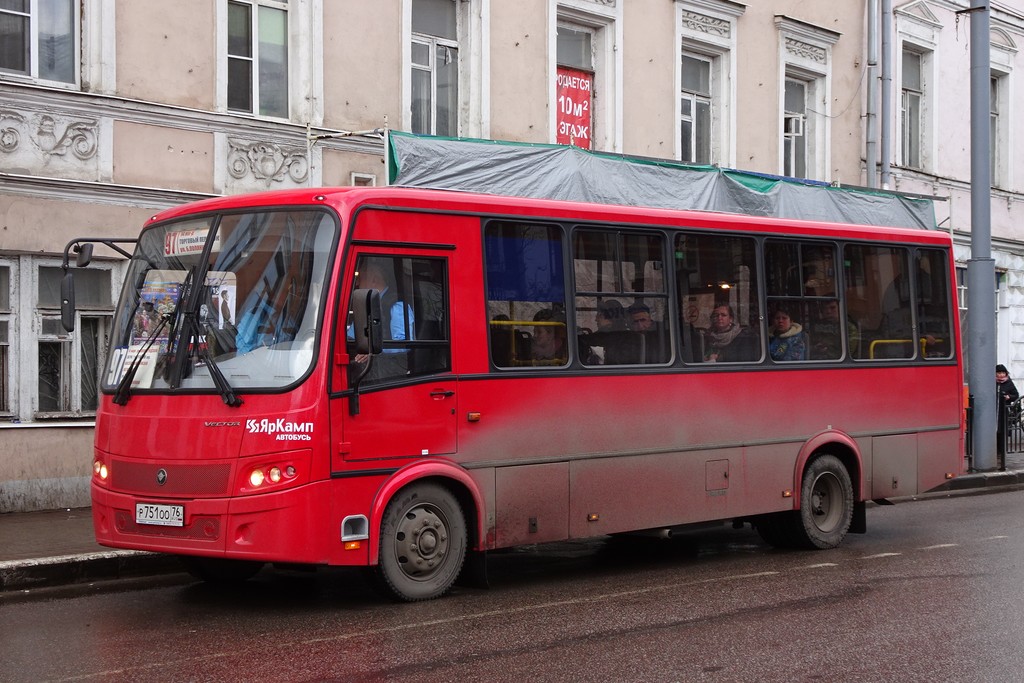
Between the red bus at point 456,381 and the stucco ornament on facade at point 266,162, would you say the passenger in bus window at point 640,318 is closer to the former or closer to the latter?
the red bus at point 456,381

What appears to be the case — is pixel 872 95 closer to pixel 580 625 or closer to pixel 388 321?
pixel 388 321

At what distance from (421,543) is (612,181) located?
6.09 metres

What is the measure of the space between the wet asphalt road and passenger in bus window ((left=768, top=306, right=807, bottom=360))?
179cm

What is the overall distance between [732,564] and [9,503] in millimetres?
7168

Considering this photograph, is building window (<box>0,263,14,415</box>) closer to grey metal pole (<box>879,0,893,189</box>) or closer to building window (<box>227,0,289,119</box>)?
building window (<box>227,0,289,119</box>)

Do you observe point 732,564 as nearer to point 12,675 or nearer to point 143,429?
point 143,429

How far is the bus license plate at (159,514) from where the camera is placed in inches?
348

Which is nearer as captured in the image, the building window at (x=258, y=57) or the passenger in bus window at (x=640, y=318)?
the passenger in bus window at (x=640, y=318)

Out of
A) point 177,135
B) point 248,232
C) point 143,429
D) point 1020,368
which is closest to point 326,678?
point 143,429

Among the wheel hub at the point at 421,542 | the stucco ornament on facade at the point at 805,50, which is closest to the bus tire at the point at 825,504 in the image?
the wheel hub at the point at 421,542

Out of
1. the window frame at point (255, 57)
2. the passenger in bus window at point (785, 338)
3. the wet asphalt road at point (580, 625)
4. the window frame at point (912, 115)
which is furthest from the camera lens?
the window frame at point (912, 115)

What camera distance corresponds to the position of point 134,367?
9312mm

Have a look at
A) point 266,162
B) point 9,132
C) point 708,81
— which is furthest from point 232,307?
point 708,81

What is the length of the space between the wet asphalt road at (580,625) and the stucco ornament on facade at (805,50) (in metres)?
13.7
